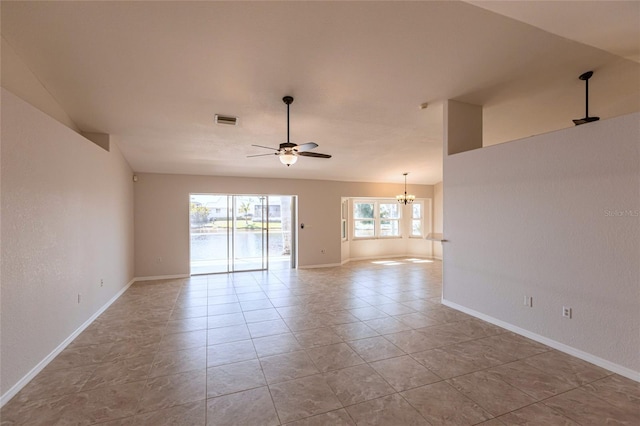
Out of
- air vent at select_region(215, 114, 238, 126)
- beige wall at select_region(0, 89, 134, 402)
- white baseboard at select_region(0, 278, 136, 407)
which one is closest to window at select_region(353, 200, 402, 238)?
air vent at select_region(215, 114, 238, 126)

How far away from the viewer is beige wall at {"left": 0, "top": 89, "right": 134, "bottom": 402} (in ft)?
7.64

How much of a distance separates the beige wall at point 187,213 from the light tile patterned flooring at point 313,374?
219cm

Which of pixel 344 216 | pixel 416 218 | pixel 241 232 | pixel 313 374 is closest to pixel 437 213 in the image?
pixel 416 218

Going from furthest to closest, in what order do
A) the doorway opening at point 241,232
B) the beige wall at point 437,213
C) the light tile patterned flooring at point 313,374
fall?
the beige wall at point 437,213
the doorway opening at point 241,232
the light tile patterned flooring at point 313,374

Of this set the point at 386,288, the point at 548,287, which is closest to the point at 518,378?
→ the point at 548,287

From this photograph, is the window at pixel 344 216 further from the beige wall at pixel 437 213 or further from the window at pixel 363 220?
the beige wall at pixel 437 213

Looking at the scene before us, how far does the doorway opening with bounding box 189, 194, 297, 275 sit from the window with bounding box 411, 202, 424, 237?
4442 mm

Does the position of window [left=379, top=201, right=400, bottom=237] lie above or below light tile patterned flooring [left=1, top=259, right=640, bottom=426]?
above

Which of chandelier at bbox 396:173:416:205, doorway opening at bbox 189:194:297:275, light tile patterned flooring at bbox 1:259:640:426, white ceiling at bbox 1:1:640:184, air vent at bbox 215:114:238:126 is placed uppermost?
white ceiling at bbox 1:1:640:184

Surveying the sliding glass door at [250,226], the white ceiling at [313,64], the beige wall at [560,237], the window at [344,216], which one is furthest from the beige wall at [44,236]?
the window at [344,216]

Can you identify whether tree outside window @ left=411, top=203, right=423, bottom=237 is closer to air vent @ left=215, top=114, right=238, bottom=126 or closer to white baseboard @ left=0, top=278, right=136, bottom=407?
air vent @ left=215, top=114, right=238, bottom=126

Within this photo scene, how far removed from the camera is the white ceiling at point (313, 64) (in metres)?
2.41

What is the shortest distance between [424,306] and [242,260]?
5594 mm

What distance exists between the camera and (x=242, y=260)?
329 inches
